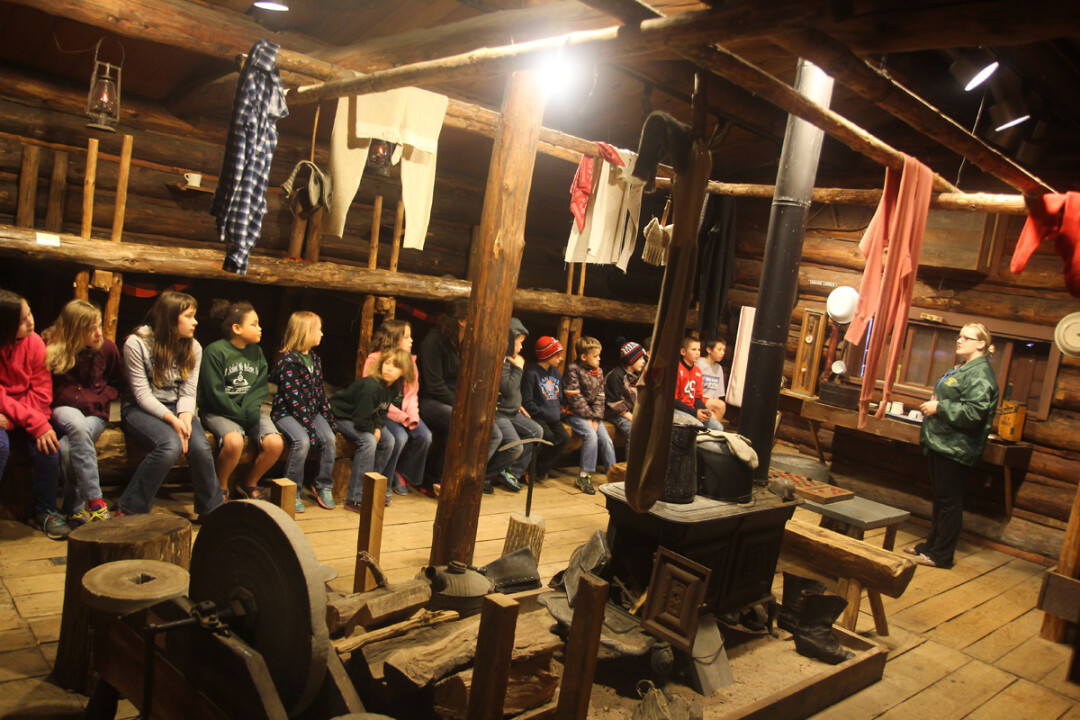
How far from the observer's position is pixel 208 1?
5410 mm

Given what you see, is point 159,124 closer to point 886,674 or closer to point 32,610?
point 32,610

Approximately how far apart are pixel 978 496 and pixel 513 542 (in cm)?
557

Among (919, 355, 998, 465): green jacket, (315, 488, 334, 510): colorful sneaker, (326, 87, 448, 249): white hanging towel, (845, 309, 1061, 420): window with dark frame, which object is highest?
(326, 87, 448, 249): white hanging towel

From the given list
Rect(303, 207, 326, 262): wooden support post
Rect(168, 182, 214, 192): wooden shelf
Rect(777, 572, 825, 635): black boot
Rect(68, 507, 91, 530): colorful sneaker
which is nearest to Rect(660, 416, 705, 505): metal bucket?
Rect(777, 572, 825, 635): black boot

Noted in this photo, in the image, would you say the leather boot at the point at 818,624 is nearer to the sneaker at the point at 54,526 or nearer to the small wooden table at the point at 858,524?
the small wooden table at the point at 858,524

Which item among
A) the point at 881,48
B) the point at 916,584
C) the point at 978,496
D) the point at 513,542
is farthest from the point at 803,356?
the point at 881,48

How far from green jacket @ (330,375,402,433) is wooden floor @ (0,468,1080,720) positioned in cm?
72

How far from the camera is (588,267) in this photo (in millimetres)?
10414

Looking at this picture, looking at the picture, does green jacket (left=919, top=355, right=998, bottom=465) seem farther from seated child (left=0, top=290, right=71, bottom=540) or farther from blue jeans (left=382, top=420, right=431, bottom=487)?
seated child (left=0, top=290, right=71, bottom=540)

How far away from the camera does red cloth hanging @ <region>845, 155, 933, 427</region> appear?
14.8ft

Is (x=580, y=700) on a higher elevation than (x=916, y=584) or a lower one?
higher

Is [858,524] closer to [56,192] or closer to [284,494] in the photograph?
[284,494]

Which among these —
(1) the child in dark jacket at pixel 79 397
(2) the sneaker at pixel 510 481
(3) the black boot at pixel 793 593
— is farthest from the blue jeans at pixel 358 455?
(3) the black boot at pixel 793 593

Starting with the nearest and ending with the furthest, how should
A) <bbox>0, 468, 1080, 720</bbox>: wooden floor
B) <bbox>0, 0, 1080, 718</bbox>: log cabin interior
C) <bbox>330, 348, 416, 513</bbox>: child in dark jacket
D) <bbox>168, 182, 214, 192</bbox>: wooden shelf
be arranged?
<bbox>0, 0, 1080, 718</bbox>: log cabin interior, <bbox>0, 468, 1080, 720</bbox>: wooden floor, <bbox>330, 348, 416, 513</bbox>: child in dark jacket, <bbox>168, 182, 214, 192</bbox>: wooden shelf
